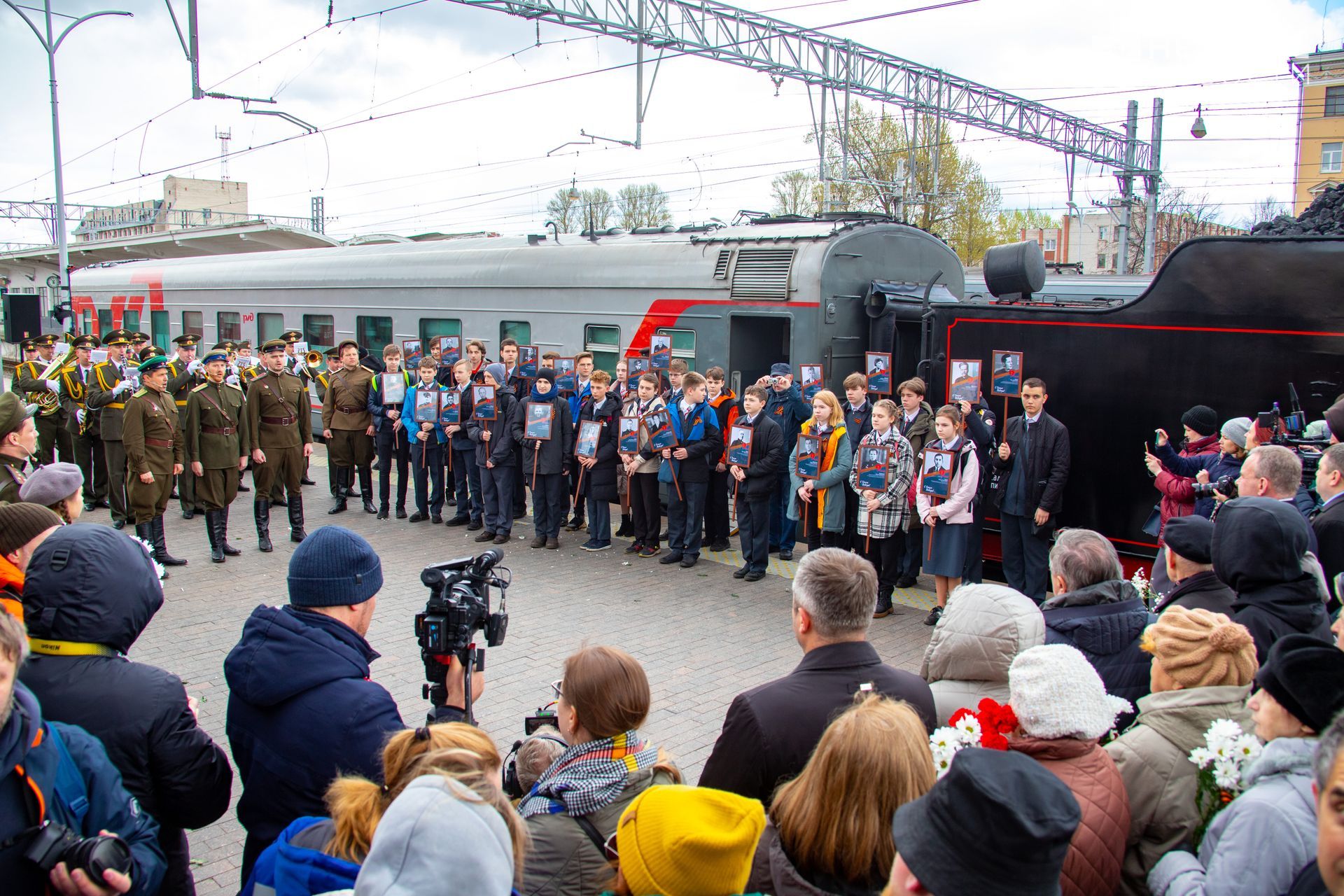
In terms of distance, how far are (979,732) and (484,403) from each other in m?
8.41

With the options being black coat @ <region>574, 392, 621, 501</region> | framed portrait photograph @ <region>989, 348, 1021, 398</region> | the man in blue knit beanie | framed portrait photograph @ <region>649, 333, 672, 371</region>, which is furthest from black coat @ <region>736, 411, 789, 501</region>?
the man in blue knit beanie

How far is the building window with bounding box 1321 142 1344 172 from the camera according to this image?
2121 inches

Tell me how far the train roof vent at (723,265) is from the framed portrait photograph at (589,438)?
2721 millimetres

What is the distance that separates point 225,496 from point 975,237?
34.1m

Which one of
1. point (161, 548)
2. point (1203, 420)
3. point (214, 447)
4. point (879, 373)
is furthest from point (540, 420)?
point (1203, 420)

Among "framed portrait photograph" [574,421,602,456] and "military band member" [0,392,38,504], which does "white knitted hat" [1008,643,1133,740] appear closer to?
"military band member" [0,392,38,504]

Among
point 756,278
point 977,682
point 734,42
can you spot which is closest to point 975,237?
point 734,42

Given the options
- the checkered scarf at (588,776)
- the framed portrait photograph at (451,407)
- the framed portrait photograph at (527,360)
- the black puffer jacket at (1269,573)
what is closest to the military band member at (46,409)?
the framed portrait photograph at (451,407)

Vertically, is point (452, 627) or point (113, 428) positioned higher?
point (113, 428)

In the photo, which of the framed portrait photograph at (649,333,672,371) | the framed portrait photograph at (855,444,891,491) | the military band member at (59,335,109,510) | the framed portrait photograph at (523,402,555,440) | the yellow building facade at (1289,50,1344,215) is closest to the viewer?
the framed portrait photograph at (855,444,891,491)

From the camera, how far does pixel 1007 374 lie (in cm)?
845

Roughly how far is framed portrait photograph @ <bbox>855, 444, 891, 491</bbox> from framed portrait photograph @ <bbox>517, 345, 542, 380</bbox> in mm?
5502

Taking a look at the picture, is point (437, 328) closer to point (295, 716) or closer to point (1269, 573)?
point (295, 716)

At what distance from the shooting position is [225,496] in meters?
9.85
